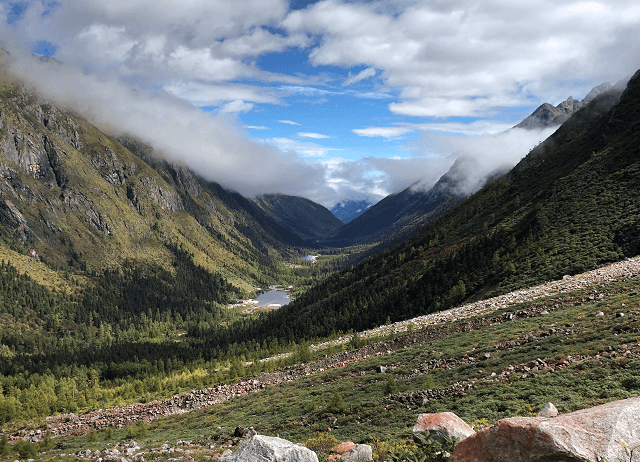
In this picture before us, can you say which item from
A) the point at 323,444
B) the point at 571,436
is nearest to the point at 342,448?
the point at 323,444

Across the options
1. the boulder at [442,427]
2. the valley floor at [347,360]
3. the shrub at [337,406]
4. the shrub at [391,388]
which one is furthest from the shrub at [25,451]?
the boulder at [442,427]

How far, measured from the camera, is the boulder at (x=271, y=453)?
548 inches

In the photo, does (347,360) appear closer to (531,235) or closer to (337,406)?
(337,406)

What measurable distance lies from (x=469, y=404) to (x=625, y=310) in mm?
18500

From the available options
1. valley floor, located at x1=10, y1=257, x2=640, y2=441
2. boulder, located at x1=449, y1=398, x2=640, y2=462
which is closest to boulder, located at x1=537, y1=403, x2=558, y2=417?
boulder, located at x1=449, y1=398, x2=640, y2=462

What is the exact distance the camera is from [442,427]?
15258 millimetres

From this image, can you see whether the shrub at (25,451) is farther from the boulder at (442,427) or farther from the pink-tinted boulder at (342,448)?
the boulder at (442,427)

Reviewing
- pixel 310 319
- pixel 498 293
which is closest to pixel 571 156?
pixel 498 293

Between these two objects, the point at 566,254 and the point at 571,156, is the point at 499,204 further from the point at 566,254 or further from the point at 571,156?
the point at 566,254

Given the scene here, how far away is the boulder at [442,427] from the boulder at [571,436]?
4.48m

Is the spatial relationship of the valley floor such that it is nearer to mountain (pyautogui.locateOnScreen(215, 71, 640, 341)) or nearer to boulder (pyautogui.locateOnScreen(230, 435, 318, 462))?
mountain (pyautogui.locateOnScreen(215, 71, 640, 341))

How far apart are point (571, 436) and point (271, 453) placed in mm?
10411

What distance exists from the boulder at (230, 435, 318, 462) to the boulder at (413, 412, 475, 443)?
5013 mm

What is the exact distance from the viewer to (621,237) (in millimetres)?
66812
